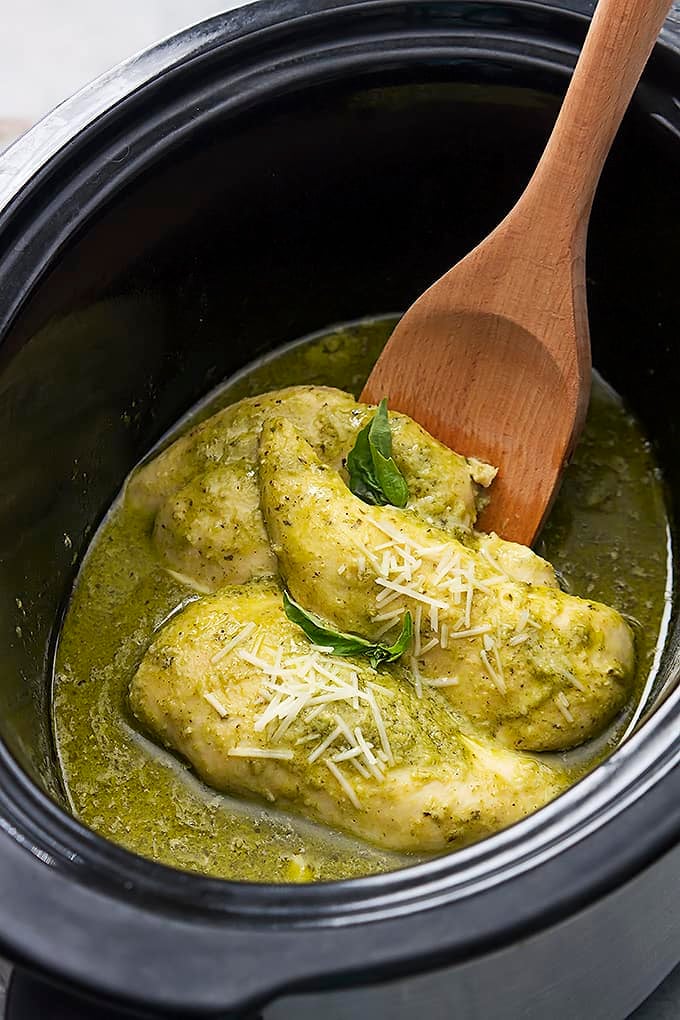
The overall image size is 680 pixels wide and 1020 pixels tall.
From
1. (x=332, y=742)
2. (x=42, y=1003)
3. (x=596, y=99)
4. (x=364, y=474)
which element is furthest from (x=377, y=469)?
(x=42, y=1003)

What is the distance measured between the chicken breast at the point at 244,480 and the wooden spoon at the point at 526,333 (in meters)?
0.08

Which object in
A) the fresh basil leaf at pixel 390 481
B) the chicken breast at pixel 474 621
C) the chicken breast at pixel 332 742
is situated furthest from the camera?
the fresh basil leaf at pixel 390 481

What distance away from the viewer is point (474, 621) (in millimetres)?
1708

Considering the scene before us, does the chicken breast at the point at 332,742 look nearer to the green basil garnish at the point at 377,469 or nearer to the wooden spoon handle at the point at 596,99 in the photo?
the green basil garnish at the point at 377,469

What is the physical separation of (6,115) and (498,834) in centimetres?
224

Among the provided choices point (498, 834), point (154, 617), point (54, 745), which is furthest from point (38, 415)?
point (498, 834)

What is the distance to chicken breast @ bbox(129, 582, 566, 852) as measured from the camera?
1.59 metres

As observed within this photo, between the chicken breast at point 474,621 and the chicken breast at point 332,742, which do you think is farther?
the chicken breast at point 474,621

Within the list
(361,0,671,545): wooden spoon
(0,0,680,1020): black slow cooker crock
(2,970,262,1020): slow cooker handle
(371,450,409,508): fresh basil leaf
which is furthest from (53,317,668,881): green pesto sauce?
(2,970,262,1020): slow cooker handle

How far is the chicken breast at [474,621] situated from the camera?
1694mm

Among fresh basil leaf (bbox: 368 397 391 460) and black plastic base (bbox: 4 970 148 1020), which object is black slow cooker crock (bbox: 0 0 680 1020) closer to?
black plastic base (bbox: 4 970 148 1020)

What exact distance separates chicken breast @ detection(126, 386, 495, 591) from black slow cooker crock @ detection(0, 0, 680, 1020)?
5.2 inches

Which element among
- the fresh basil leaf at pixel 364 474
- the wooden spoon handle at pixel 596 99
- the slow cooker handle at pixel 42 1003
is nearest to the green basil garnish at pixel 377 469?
the fresh basil leaf at pixel 364 474

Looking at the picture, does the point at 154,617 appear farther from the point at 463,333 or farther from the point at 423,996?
the point at 423,996
